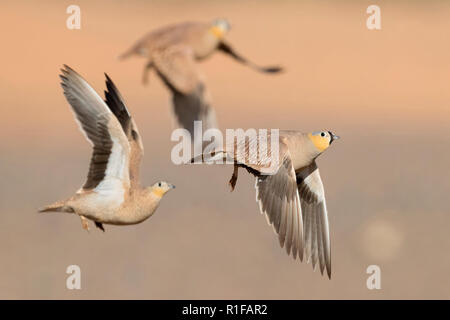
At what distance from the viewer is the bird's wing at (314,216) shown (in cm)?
656

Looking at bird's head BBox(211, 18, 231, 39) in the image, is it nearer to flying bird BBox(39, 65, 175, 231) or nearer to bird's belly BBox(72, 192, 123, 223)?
flying bird BBox(39, 65, 175, 231)

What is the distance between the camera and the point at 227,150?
587 cm

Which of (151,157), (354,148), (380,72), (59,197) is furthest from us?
(380,72)

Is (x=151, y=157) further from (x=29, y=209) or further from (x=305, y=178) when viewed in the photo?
(x=305, y=178)

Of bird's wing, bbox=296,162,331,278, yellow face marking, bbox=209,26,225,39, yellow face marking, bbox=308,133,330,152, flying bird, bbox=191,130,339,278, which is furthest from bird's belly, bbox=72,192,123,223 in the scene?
yellow face marking, bbox=209,26,225,39

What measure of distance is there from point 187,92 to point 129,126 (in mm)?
2025

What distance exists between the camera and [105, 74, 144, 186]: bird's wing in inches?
235

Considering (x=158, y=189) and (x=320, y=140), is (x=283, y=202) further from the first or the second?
(x=158, y=189)

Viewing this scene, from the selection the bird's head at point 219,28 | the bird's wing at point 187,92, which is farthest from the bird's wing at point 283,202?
the bird's head at point 219,28

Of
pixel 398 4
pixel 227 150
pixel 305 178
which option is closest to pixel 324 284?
pixel 305 178

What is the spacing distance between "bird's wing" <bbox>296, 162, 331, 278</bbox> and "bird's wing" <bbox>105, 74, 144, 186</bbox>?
1.06 m

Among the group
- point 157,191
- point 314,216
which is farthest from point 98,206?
point 314,216

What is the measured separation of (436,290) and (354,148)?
11.7 feet

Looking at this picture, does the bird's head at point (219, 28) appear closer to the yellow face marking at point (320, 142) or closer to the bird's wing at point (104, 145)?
the yellow face marking at point (320, 142)
